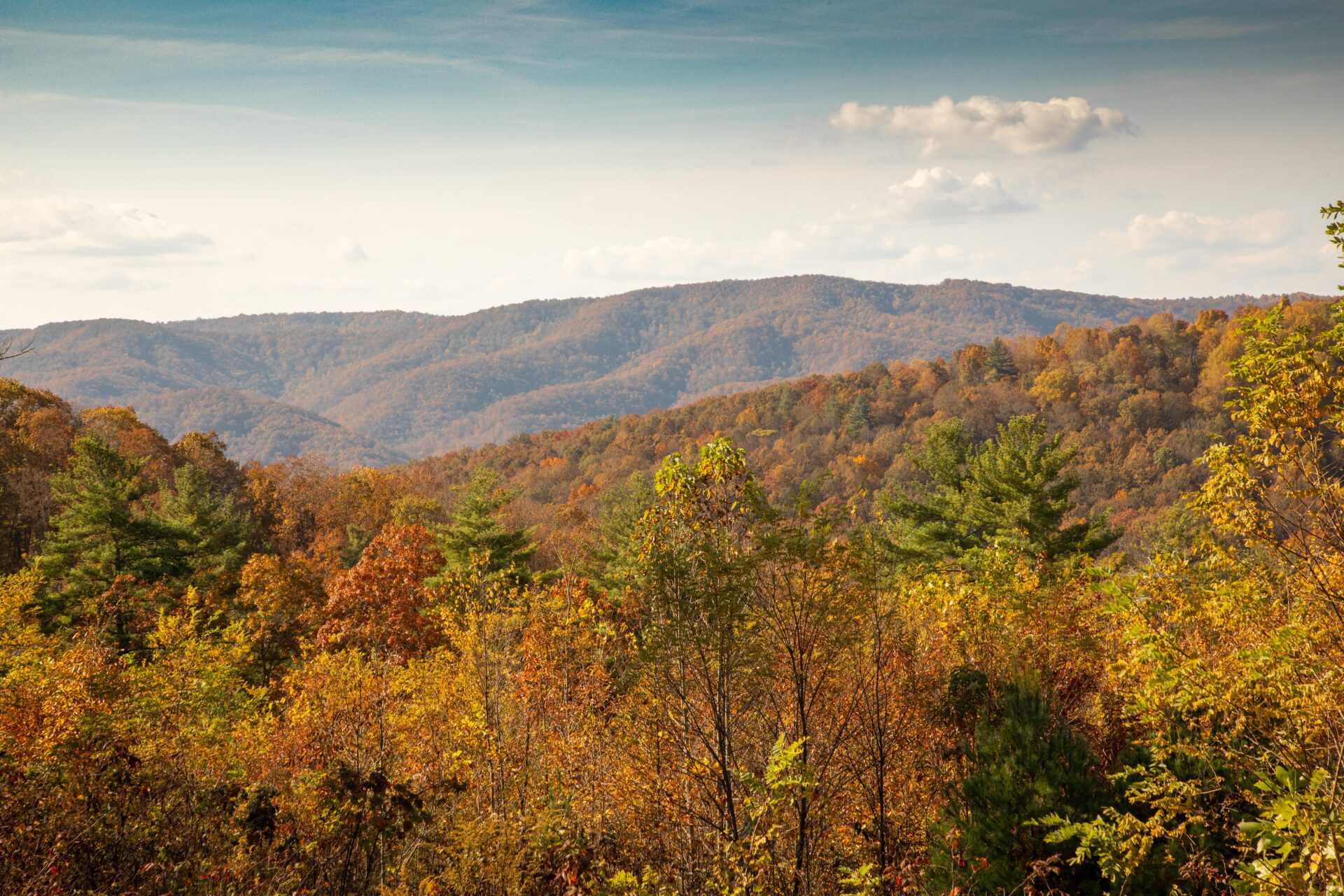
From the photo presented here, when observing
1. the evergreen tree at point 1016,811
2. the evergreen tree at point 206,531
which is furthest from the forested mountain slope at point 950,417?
the evergreen tree at point 1016,811

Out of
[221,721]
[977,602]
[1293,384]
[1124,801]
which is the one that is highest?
[1293,384]

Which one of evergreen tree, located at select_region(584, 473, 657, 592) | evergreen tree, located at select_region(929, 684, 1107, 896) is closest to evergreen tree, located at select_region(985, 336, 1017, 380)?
evergreen tree, located at select_region(584, 473, 657, 592)

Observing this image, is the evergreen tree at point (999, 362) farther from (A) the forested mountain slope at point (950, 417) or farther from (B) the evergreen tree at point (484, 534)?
(B) the evergreen tree at point (484, 534)

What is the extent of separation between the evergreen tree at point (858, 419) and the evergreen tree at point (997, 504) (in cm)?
6141

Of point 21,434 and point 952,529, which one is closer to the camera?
point 952,529

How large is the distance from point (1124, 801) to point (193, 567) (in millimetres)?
26316

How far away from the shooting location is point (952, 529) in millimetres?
24812

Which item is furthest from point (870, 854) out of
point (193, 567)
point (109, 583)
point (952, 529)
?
point (193, 567)

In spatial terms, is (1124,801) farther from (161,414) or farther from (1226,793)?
(161,414)

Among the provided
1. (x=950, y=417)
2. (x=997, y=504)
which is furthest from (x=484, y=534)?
(x=950, y=417)

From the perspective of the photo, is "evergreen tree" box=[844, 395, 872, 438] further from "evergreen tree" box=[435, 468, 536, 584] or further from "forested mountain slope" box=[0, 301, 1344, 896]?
"forested mountain slope" box=[0, 301, 1344, 896]

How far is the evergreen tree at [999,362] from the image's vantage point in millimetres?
96537

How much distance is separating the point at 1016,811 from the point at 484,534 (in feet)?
64.0

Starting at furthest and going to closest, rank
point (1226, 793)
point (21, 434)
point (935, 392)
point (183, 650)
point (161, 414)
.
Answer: point (161, 414)
point (935, 392)
point (21, 434)
point (183, 650)
point (1226, 793)
